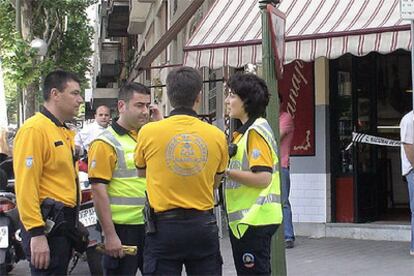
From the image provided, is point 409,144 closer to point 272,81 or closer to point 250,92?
point 272,81

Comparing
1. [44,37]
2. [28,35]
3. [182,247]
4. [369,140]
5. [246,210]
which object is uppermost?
[44,37]

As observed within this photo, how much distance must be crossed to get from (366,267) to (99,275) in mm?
2940

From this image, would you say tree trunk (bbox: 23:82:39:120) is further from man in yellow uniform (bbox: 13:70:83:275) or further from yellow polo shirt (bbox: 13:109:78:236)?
yellow polo shirt (bbox: 13:109:78:236)

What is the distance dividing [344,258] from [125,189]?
14.1ft

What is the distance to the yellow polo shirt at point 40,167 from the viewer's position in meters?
4.54

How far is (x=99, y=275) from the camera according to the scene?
7688 mm

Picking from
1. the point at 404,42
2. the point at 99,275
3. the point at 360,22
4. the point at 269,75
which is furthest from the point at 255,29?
the point at 99,275

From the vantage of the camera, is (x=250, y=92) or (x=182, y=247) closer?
(x=182, y=247)

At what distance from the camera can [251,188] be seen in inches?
196

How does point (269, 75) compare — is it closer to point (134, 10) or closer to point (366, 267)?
point (366, 267)

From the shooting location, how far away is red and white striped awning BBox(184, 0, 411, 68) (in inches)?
318

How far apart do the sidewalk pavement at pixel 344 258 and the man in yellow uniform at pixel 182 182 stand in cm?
383

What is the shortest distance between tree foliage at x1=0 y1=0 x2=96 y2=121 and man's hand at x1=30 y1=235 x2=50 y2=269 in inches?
648

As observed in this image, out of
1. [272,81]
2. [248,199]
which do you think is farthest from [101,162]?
[272,81]
